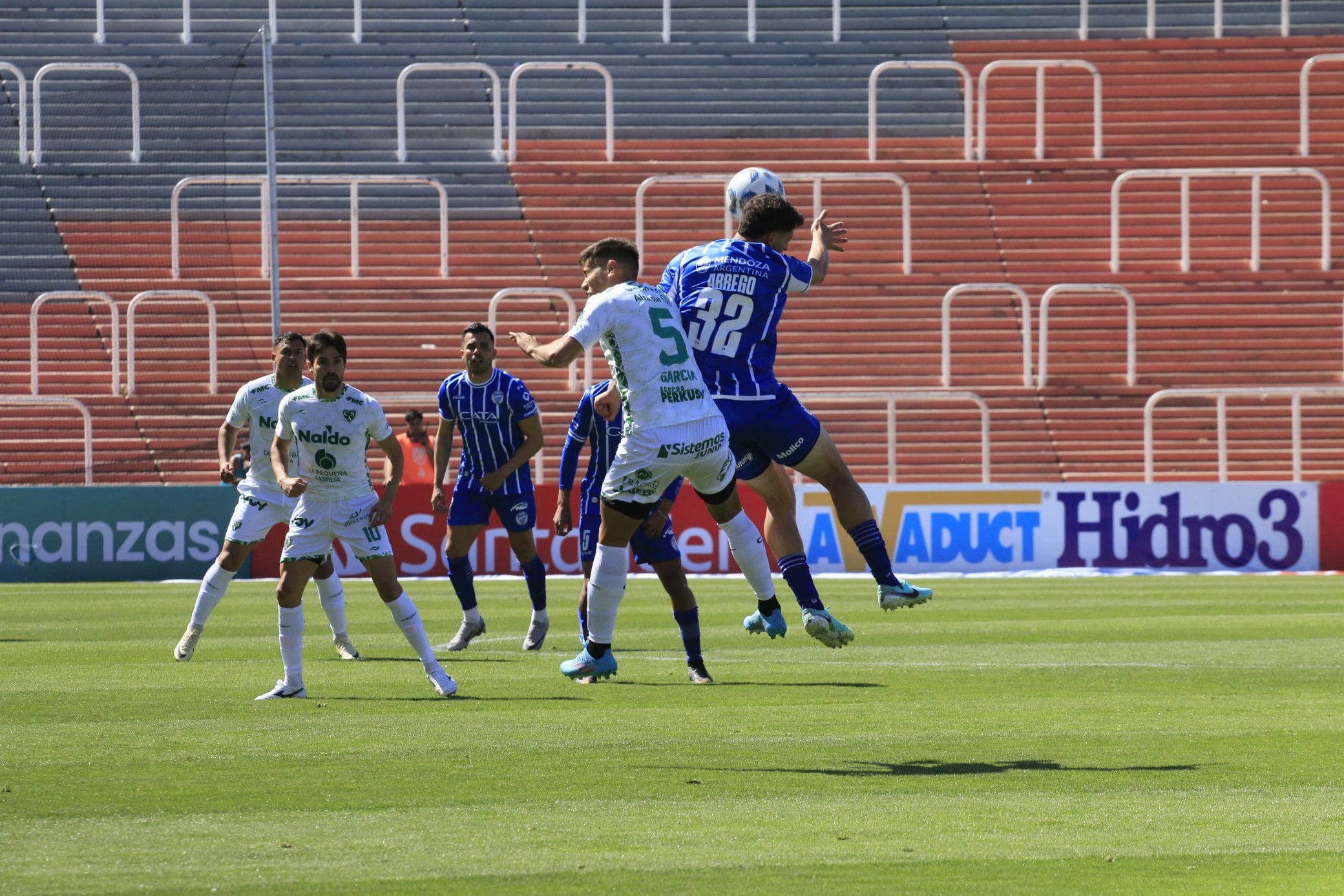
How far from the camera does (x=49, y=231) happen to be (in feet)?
90.4

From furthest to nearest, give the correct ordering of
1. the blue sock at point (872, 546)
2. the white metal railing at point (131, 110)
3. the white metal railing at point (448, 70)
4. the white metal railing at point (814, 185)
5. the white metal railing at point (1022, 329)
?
the white metal railing at point (448, 70) < the white metal railing at point (131, 110) < the white metal railing at point (814, 185) < the white metal railing at point (1022, 329) < the blue sock at point (872, 546)

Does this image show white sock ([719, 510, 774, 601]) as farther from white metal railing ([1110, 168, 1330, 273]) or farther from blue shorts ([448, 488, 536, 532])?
white metal railing ([1110, 168, 1330, 273])

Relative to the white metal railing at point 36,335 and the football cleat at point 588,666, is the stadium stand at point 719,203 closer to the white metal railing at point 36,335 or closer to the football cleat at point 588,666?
the white metal railing at point 36,335

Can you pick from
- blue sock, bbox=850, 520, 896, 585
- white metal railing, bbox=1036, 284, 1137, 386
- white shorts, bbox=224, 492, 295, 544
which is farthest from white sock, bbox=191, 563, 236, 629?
white metal railing, bbox=1036, 284, 1137, 386

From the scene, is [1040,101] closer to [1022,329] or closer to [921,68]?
[921,68]

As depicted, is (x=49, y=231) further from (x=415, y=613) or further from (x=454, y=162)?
(x=415, y=613)

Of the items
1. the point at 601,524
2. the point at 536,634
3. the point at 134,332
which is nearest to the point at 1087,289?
the point at 134,332

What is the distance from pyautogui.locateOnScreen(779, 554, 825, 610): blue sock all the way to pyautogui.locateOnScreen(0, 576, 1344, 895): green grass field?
55 cm

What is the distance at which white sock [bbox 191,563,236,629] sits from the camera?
11750 mm

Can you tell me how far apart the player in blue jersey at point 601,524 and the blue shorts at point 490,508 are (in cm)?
72

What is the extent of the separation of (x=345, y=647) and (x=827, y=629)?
455 centimetres

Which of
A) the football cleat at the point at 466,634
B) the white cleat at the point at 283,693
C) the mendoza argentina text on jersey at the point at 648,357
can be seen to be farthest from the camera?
the football cleat at the point at 466,634


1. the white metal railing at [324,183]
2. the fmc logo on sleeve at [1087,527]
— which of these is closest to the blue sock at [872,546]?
the fmc logo on sleeve at [1087,527]

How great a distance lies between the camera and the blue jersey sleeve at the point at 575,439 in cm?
1177
